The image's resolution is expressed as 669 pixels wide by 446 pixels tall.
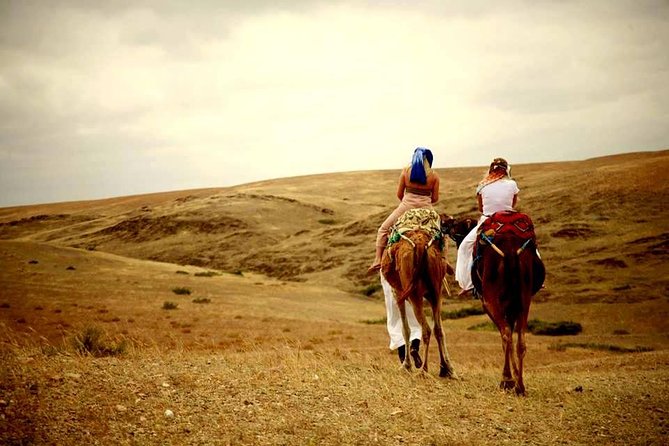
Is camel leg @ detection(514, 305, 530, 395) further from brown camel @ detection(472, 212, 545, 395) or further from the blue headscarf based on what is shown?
the blue headscarf

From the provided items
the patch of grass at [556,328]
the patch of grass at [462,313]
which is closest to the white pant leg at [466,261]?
the patch of grass at [556,328]

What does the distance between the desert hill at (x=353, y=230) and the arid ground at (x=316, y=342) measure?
0.79 ft

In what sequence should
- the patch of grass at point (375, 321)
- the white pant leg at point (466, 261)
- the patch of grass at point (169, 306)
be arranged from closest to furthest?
1. the white pant leg at point (466, 261)
2. the patch of grass at point (169, 306)
3. the patch of grass at point (375, 321)

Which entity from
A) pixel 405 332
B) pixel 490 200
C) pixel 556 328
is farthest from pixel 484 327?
pixel 490 200

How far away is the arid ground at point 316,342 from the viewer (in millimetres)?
6121

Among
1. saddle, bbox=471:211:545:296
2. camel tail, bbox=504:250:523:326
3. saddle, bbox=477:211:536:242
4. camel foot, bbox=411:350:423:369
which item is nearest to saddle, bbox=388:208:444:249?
saddle, bbox=471:211:545:296

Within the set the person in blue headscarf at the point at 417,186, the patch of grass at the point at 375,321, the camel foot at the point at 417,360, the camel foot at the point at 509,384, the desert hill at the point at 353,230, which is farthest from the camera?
the desert hill at the point at 353,230

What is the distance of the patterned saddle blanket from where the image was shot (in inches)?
385

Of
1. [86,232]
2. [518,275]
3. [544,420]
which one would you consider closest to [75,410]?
[544,420]

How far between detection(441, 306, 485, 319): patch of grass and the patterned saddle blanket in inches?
824

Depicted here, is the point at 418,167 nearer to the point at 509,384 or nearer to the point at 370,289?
the point at 509,384

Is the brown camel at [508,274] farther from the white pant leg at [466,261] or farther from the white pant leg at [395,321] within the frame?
the white pant leg at [395,321]

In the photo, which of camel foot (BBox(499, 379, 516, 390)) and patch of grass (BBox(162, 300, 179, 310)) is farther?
patch of grass (BBox(162, 300, 179, 310))

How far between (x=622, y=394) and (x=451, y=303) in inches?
977
